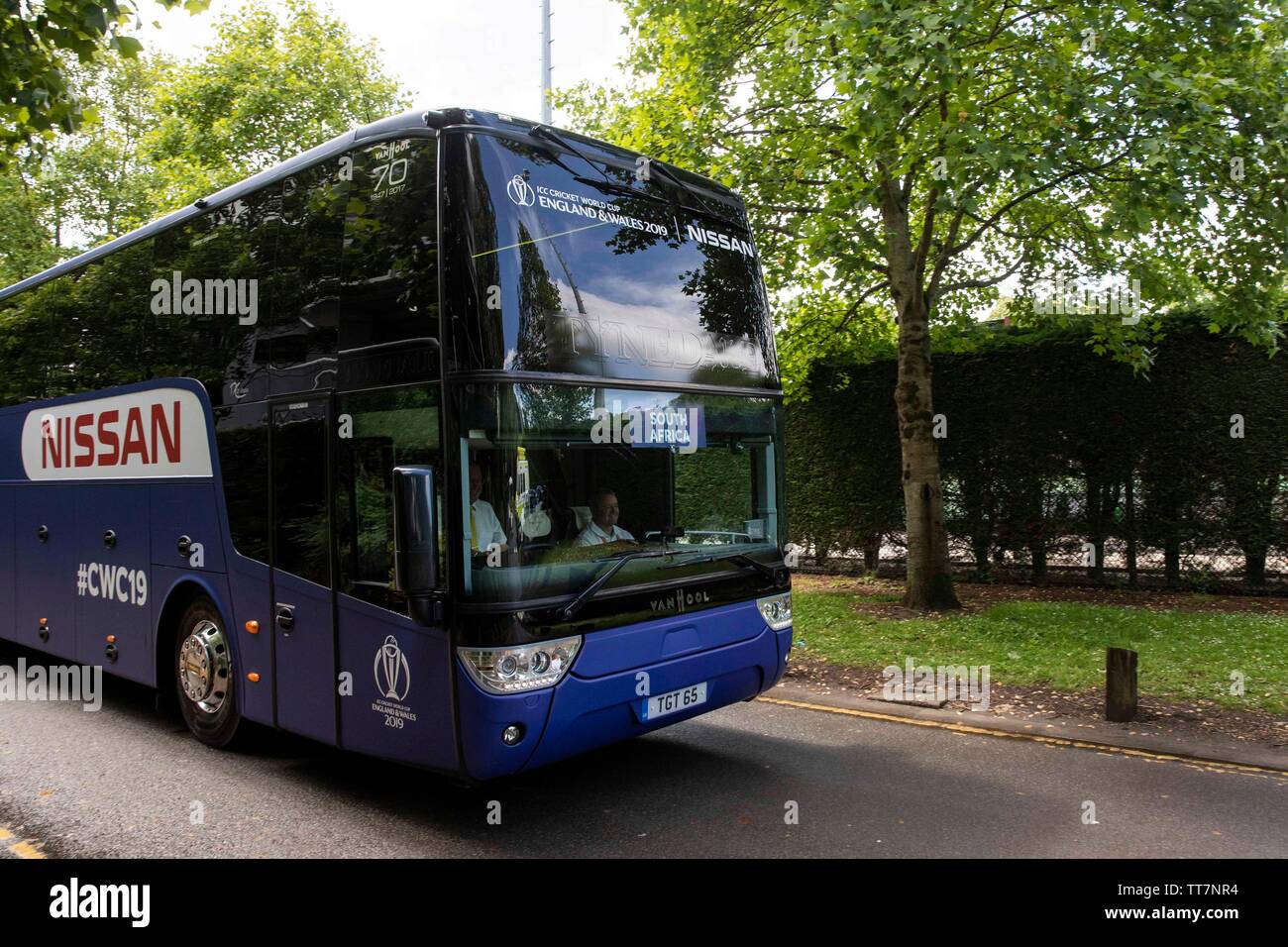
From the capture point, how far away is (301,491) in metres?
5.38

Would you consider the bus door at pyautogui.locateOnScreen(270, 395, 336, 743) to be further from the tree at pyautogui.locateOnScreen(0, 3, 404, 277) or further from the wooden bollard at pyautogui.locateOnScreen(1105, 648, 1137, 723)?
the tree at pyautogui.locateOnScreen(0, 3, 404, 277)

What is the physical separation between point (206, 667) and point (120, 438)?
2081 millimetres

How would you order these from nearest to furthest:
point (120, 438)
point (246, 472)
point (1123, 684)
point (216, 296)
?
point (246, 472) → point (216, 296) → point (1123, 684) → point (120, 438)

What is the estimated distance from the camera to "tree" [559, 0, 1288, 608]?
25.1 feet

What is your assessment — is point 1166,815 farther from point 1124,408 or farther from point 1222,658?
point 1124,408

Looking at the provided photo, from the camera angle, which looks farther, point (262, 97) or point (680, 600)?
point (262, 97)

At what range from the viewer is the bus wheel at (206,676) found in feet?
20.4

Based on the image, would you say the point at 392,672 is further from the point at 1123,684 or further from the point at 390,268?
the point at 1123,684

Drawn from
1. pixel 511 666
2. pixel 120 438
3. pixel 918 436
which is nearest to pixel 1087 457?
pixel 918 436

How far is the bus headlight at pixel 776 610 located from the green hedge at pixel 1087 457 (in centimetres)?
776

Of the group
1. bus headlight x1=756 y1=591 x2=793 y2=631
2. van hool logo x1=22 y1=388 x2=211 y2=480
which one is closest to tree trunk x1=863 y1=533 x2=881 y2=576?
bus headlight x1=756 y1=591 x2=793 y2=631

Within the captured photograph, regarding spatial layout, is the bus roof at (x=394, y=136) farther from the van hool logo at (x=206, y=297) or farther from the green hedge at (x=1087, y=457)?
the green hedge at (x=1087, y=457)

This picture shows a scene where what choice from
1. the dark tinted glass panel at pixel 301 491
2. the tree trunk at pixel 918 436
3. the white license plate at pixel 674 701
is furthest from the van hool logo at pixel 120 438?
the tree trunk at pixel 918 436

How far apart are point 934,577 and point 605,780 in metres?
6.53
